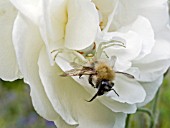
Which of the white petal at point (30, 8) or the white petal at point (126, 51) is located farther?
the white petal at point (126, 51)

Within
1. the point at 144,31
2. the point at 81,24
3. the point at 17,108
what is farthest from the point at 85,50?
the point at 17,108

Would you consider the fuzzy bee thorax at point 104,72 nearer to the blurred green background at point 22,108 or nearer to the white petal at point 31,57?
the white petal at point 31,57

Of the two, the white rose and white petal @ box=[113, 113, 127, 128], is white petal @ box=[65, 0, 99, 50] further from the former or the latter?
white petal @ box=[113, 113, 127, 128]

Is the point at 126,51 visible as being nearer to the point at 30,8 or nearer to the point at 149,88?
the point at 149,88

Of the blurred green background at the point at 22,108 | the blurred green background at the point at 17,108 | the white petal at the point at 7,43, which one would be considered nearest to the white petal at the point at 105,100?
the white petal at the point at 7,43

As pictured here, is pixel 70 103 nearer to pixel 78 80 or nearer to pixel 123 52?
pixel 78 80

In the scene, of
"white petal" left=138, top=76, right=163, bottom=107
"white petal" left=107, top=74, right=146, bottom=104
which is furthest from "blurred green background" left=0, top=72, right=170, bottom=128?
"white petal" left=107, top=74, right=146, bottom=104

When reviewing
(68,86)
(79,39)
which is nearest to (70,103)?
(68,86)
